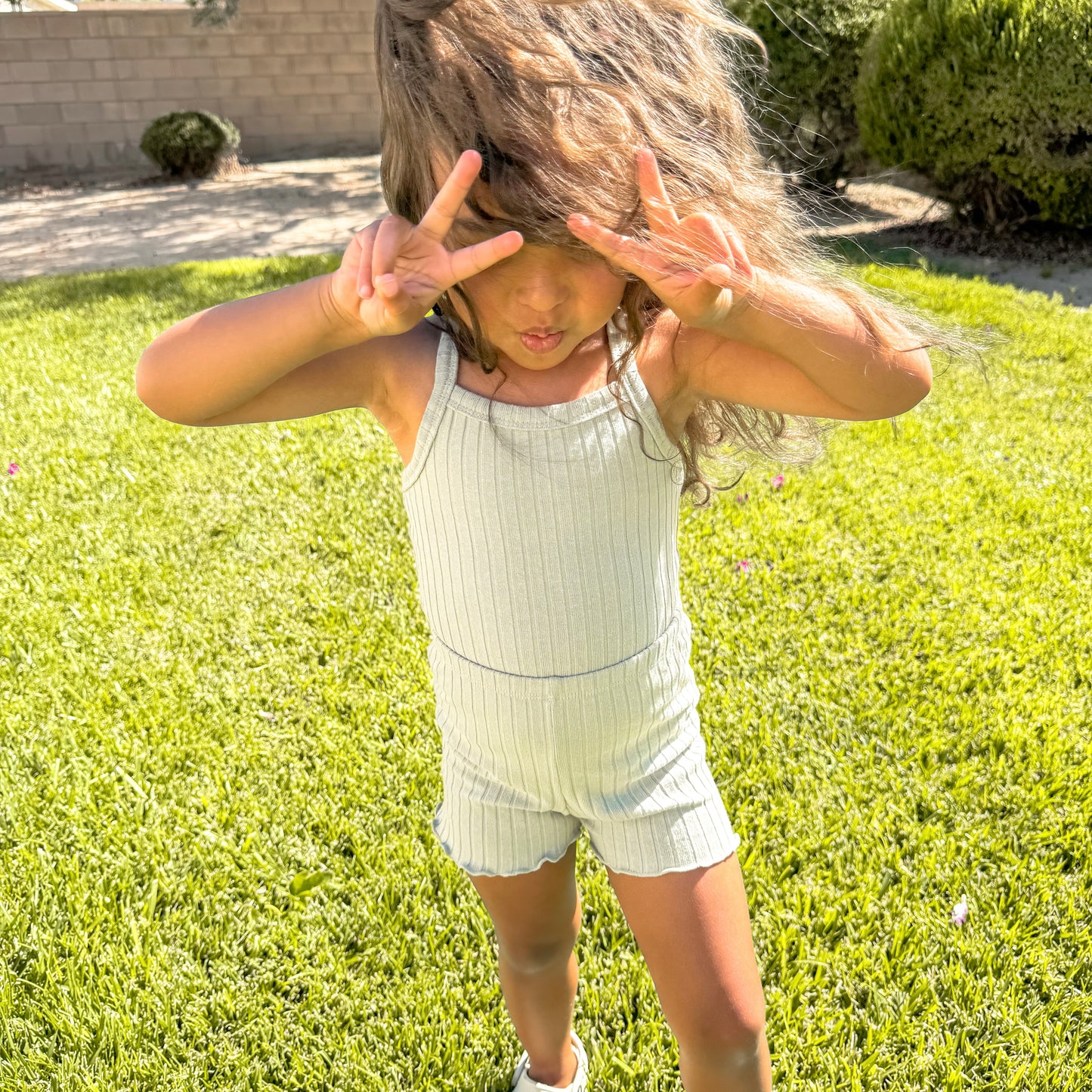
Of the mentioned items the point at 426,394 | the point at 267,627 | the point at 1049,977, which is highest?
the point at 426,394

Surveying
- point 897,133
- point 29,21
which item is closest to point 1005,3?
point 897,133

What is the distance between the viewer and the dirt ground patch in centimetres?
775

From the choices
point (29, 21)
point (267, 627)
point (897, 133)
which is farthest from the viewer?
point (29, 21)

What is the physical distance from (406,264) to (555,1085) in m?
1.52

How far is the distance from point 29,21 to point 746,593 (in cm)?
1508

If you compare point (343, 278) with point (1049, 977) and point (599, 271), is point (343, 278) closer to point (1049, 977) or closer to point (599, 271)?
point (599, 271)

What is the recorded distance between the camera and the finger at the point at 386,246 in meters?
1.17

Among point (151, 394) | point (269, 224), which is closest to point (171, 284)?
point (269, 224)

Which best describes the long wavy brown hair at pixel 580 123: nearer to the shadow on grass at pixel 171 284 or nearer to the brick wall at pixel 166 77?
the shadow on grass at pixel 171 284

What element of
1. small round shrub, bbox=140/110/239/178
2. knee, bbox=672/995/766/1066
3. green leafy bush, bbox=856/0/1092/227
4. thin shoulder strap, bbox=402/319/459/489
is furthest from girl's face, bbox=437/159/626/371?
small round shrub, bbox=140/110/239/178

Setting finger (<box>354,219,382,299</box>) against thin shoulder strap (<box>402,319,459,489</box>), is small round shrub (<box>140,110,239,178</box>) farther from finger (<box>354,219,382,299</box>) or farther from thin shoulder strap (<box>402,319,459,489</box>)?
finger (<box>354,219,382,299</box>)

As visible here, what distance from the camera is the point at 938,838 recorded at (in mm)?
2441

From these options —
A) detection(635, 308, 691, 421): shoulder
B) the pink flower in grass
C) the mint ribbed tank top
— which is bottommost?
the pink flower in grass

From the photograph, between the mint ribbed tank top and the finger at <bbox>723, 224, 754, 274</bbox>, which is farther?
the mint ribbed tank top
